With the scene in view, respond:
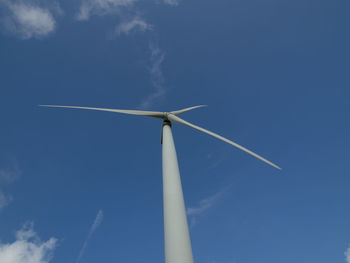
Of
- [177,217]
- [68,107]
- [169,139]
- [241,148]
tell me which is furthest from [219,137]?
[68,107]

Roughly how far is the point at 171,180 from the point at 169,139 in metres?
4.59

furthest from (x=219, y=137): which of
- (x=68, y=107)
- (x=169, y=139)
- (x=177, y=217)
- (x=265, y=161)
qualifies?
(x=68, y=107)

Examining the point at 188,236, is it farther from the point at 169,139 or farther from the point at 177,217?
the point at 169,139

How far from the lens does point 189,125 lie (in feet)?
70.2

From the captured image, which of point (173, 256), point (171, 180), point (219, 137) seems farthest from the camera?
point (219, 137)

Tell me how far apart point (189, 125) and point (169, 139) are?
19.3ft

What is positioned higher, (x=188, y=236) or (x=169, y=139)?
(x=169, y=139)

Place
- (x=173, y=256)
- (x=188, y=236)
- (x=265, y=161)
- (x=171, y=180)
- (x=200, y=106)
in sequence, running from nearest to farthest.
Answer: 1. (x=173, y=256)
2. (x=188, y=236)
3. (x=171, y=180)
4. (x=265, y=161)
5. (x=200, y=106)

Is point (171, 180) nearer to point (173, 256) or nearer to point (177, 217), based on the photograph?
point (177, 217)

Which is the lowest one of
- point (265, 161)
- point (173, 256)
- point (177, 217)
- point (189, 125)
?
point (173, 256)

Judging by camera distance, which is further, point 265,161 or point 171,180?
point 265,161

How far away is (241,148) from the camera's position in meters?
19.1

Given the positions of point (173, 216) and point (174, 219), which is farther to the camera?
point (173, 216)

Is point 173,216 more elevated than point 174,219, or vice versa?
point 173,216
